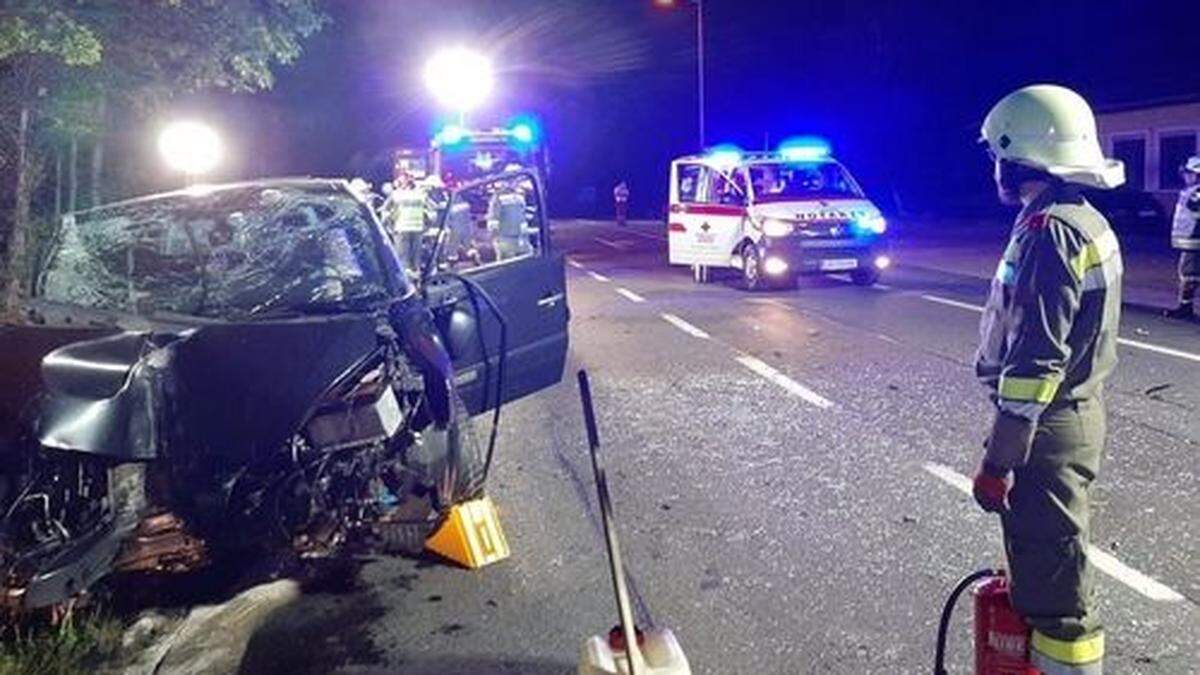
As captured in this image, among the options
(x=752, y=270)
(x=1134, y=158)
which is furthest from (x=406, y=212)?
(x=1134, y=158)

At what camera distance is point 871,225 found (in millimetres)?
14969

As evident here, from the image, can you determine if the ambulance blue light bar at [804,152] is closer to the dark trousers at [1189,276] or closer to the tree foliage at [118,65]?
the dark trousers at [1189,276]

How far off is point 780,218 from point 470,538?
10.7m

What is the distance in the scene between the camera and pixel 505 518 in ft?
18.3

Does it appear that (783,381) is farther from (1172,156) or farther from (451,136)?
(1172,156)

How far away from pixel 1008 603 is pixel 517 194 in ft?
26.8

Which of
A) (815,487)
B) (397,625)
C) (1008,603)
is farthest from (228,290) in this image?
(1008,603)

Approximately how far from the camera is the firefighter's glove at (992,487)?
2855 millimetres

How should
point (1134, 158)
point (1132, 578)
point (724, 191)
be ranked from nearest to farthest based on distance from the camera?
point (1132, 578) < point (724, 191) < point (1134, 158)

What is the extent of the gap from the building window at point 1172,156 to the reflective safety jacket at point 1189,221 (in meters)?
16.1

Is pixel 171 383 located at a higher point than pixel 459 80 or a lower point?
lower

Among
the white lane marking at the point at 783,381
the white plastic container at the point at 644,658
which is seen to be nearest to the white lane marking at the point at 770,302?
the white lane marking at the point at 783,381

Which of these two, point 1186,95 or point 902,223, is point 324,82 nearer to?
point 902,223

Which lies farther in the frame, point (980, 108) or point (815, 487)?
point (980, 108)
